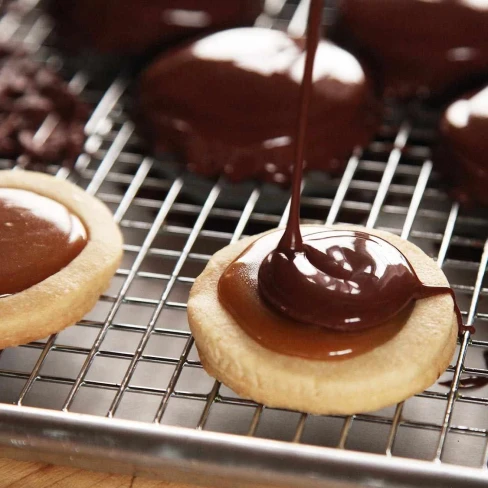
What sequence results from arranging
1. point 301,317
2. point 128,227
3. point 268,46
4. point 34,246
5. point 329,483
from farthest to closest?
point 268,46 → point 128,227 → point 34,246 → point 301,317 → point 329,483

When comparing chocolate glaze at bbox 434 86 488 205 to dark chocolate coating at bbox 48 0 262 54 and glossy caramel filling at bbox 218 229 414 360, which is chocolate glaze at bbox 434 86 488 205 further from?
dark chocolate coating at bbox 48 0 262 54

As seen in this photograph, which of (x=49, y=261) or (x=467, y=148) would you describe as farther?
(x=467, y=148)

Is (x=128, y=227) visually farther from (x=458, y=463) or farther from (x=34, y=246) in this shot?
(x=458, y=463)

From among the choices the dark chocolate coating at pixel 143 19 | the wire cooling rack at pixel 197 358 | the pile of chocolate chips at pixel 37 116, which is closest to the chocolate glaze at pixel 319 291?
the wire cooling rack at pixel 197 358

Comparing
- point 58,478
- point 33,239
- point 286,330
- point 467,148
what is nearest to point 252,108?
point 467,148

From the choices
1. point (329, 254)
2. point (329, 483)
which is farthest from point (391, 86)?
point (329, 483)

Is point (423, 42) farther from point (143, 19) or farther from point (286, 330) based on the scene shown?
point (286, 330)
